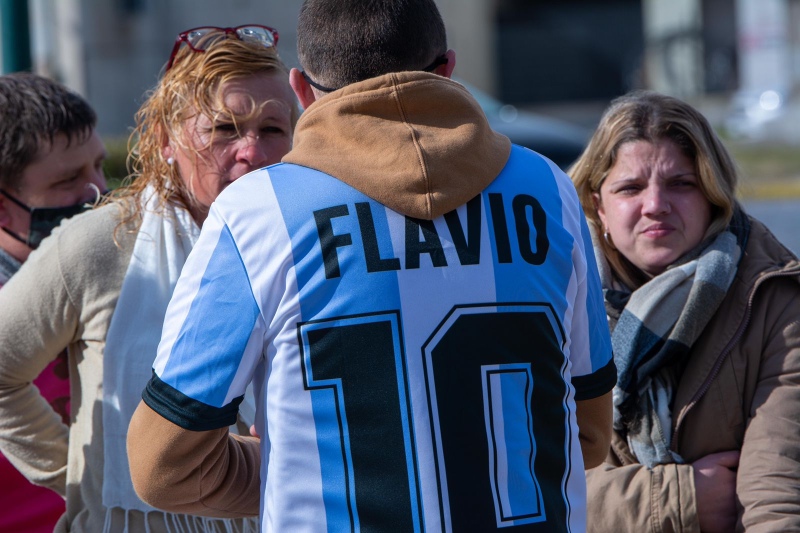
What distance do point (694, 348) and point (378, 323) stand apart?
1.17 metres

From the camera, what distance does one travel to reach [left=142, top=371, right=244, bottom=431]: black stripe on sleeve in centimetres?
162

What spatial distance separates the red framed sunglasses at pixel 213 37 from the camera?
2459 mm

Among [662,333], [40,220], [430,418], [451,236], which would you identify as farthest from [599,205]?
[40,220]

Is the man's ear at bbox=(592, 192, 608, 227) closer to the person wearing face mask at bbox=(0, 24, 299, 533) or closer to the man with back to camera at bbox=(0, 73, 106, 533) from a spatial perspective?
the person wearing face mask at bbox=(0, 24, 299, 533)

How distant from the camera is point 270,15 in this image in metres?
21.1

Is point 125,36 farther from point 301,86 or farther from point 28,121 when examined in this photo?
point 301,86

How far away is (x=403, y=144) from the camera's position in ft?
5.38

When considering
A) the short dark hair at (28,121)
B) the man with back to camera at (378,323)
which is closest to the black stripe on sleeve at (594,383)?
the man with back to camera at (378,323)

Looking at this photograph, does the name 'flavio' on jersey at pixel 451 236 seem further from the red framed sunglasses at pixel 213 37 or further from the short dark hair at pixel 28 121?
the short dark hair at pixel 28 121

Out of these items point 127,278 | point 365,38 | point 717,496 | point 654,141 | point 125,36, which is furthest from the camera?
point 125,36

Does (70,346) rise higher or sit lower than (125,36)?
lower

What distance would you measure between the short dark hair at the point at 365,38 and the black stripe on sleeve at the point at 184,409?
58cm

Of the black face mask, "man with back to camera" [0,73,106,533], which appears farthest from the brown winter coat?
the black face mask

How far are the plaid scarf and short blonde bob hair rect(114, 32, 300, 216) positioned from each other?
108 centimetres
